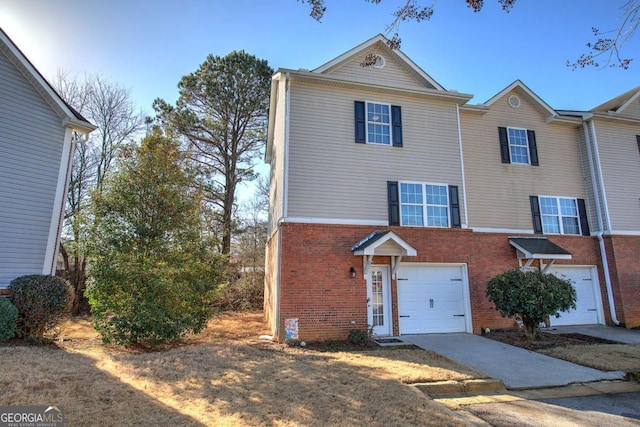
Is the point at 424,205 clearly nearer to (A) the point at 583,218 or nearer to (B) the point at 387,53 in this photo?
(B) the point at 387,53

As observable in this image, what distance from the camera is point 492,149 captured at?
1355cm

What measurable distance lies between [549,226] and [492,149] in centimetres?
380

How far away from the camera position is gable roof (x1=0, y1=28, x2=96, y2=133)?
31.9 feet

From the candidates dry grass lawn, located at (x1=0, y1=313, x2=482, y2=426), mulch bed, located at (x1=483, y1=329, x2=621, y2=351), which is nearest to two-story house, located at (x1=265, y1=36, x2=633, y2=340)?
mulch bed, located at (x1=483, y1=329, x2=621, y2=351)

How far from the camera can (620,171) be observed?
14.3 metres

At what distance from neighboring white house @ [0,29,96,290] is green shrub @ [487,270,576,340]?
43.4 feet

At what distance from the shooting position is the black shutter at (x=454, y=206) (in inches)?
462

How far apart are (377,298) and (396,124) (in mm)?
5950

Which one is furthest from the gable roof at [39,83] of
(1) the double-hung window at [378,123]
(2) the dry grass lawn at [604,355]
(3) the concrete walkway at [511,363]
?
(2) the dry grass lawn at [604,355]

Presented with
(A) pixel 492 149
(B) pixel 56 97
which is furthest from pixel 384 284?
(B) pixel 56 97

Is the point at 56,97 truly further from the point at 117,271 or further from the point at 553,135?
the point at 553,135

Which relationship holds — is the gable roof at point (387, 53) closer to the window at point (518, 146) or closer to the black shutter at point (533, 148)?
the window at point (518, 146)

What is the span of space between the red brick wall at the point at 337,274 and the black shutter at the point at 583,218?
215 inches

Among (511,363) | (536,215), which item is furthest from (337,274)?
(536,215)
